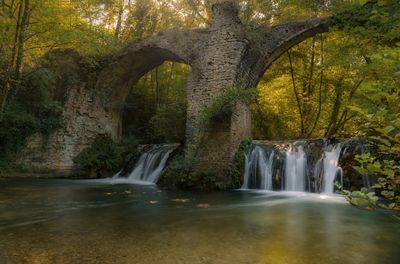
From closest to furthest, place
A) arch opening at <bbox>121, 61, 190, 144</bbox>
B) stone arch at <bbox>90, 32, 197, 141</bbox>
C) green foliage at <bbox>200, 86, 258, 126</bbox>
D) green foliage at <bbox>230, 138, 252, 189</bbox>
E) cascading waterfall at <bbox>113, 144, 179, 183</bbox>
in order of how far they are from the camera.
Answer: green foliage at <bbox>200, 86, 258, 126</bbox>, green foliage at <bbox>230, 138, 252, 189</bbox>, cascading waterfall at <bbox>113, 144, 179, 183</bbox>, stone arch at <bbox>90, 32, 197, 141</bbox>, arch opening at <bbox>121, 61, 190, 144</bbox>

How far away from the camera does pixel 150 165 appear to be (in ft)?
42.6

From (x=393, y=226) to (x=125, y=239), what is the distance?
12.1 ft

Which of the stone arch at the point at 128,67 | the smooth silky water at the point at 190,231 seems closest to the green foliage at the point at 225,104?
the stone arch at the point at 128,67

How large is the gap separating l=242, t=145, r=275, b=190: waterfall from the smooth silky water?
238 cm

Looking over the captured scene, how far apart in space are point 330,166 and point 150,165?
21.7 ft

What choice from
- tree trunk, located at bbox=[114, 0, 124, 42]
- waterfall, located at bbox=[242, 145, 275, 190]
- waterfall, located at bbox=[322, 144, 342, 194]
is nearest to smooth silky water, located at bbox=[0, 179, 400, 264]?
waterfall, located at bbox=[322, 144, 342, 194]

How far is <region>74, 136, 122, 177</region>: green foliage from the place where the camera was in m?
14.3

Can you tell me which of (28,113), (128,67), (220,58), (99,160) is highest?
(128,67)

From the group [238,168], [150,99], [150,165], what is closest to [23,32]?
[150,165]

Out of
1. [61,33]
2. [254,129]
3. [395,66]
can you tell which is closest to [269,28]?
[254,129]

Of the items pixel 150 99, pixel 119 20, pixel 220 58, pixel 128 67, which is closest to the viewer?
pixel 220 58

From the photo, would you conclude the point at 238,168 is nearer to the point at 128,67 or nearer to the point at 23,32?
the point at 23,32

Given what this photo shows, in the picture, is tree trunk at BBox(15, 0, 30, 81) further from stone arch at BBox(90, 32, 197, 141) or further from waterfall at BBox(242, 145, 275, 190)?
waterfall at BBox(242, 145, 275, 190)

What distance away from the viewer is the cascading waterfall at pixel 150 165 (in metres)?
12.5
